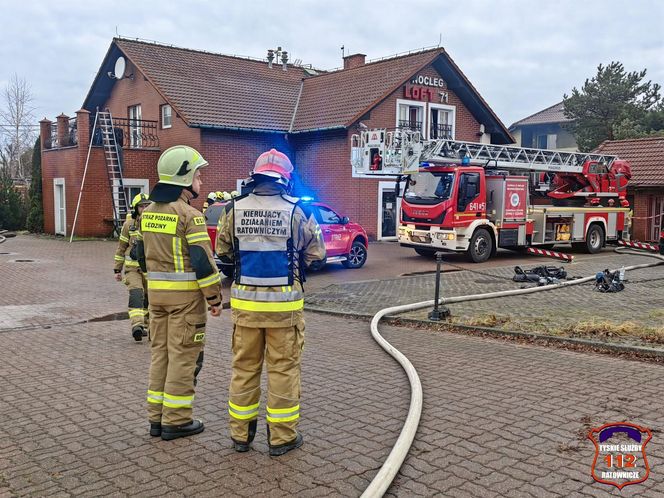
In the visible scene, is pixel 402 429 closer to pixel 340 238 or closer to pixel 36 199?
pixel 340 238

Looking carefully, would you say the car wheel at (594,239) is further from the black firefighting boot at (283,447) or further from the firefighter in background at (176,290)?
the firefighter in background at (176,290)

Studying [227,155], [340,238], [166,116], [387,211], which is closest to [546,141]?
[387,211]

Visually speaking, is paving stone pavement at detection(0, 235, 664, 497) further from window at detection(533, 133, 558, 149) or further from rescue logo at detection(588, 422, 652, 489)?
window at detection(533, 133, 558, 149)

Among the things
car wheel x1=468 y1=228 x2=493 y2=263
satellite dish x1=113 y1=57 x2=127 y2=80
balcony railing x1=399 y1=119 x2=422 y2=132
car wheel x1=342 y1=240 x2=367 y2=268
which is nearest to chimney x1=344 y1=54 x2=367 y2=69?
balcony railing x1=399 y1=119 x2=422 y2=132

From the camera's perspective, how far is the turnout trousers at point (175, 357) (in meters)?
4.29

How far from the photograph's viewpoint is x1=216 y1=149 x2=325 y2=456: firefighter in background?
4.06m

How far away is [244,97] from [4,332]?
1749 centimetres

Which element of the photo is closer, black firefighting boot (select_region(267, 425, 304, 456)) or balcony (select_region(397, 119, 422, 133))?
black firefighting boot (select_region(267, 425, 304, 456))

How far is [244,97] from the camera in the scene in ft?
78.8

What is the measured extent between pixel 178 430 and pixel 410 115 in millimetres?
20891

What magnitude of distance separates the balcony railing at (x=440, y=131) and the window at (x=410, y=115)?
72cm

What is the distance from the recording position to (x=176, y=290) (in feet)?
14.1

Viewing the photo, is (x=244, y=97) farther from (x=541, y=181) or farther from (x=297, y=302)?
(x=297, y=302)

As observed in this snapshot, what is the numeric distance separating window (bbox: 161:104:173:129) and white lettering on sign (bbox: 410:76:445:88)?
9070mm
